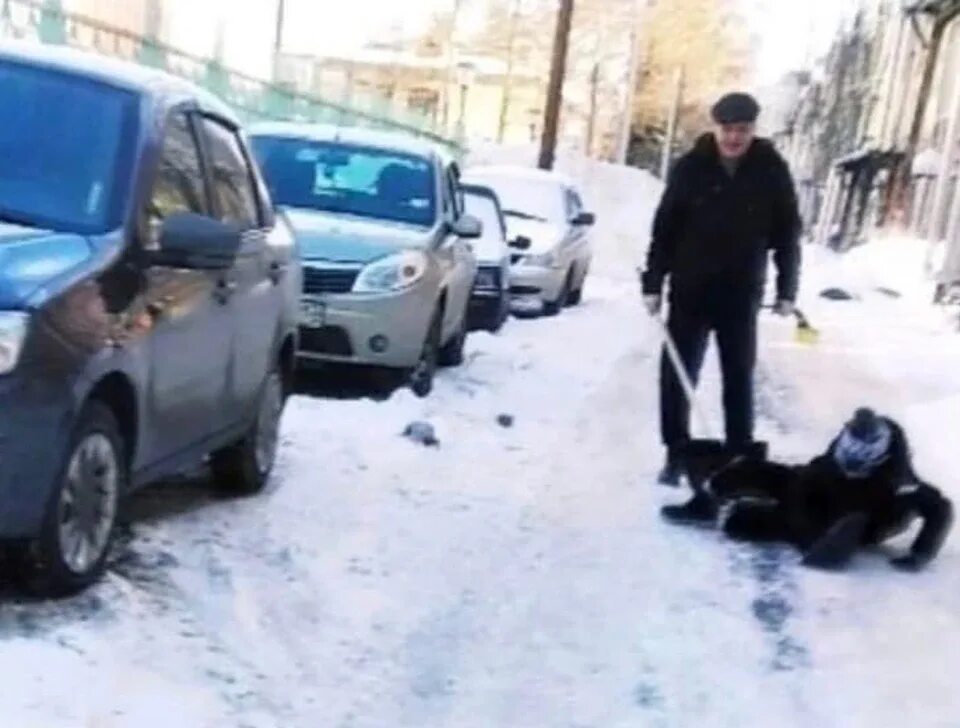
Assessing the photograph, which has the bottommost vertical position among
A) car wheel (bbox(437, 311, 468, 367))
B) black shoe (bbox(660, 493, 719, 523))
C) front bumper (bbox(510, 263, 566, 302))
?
front bumper (bbox(510, 263, 566, 302))

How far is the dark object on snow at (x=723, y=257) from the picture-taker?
894 cm

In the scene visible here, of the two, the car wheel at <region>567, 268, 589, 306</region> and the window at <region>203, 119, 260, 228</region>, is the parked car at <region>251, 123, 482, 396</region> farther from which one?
the car wheel at <region>567, 268, 589, 306</region>

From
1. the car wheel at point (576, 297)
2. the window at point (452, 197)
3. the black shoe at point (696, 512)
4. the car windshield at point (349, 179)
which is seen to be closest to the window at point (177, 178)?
the black shoe at point (696, 512)

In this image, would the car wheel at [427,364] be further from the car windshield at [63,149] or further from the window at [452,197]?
the car windshield at [63,149]

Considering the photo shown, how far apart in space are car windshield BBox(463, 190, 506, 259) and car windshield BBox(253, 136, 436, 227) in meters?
3.95

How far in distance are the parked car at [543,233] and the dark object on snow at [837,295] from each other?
21.0ft

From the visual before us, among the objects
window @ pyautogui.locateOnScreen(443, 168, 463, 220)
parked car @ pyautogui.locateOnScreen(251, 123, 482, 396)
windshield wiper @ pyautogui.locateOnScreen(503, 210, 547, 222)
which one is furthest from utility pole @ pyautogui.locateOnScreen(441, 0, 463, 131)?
parked car @ pyautogui.locateOnScreen(251, 123, 482, 396)

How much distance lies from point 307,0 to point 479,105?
24.2 metres

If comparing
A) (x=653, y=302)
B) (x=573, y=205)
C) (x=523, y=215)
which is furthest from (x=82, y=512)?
(x=573, y=205)

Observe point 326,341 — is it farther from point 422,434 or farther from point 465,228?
point 465,228

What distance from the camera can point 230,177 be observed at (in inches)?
313

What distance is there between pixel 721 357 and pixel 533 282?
11.7 m

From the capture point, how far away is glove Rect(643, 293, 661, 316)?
9258 mm

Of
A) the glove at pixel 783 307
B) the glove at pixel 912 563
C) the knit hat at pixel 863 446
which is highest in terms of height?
the glove at pixel 783 307
